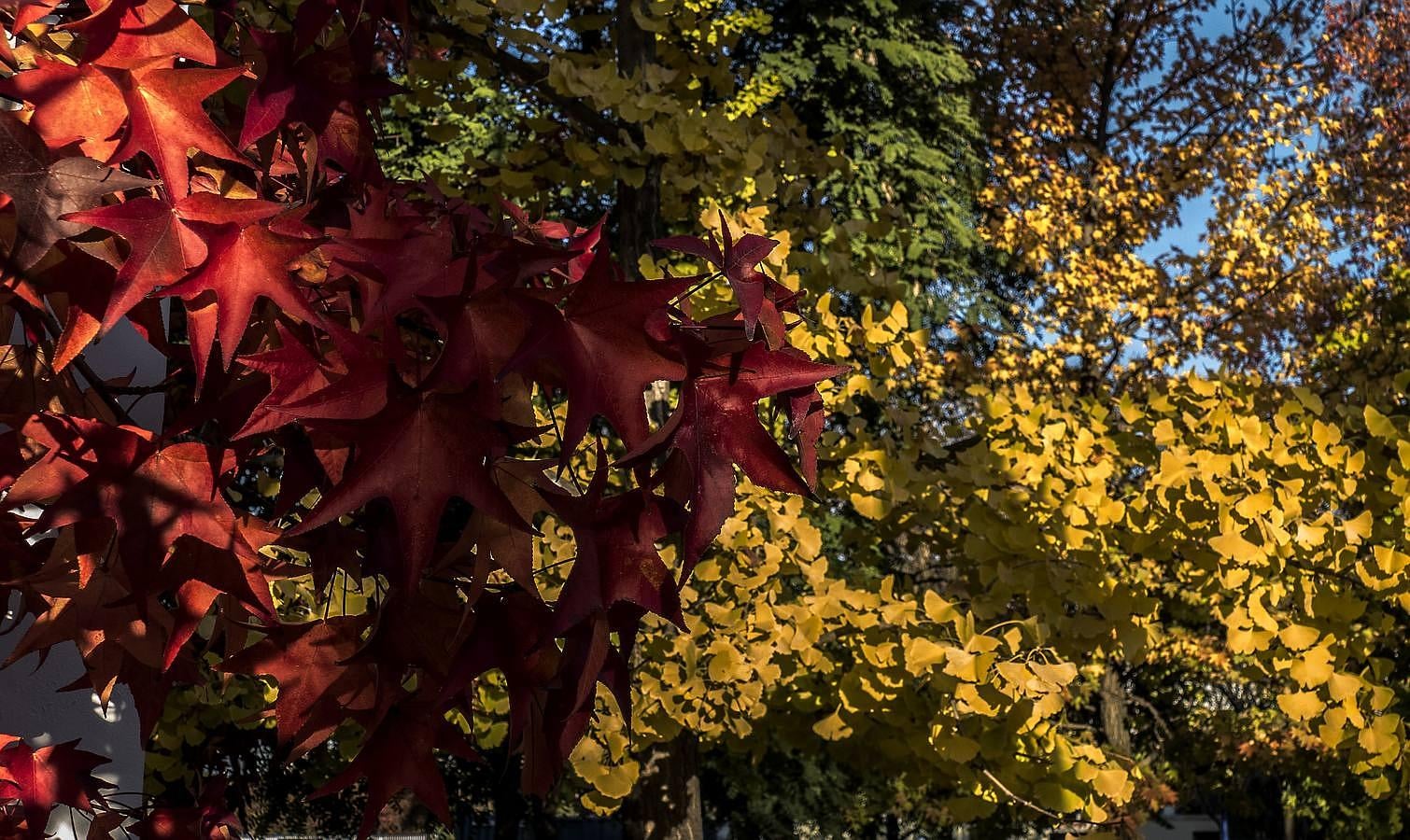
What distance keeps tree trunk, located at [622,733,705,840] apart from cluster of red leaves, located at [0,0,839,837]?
4.01 meters

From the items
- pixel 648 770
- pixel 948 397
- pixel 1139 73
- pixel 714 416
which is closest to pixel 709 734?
pixel 648 770

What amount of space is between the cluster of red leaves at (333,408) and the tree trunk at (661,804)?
13.2 feet

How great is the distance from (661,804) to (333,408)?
4.61 metres

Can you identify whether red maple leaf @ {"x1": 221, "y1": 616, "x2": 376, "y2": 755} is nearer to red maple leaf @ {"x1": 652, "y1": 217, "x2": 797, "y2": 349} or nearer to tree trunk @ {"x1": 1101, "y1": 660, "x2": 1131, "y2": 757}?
red maple leaf @ {"x1": 652, "y1": 217, "x2": 797, "y2": 349}

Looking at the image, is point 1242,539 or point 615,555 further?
point 1242,539

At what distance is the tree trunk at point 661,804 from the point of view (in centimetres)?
531

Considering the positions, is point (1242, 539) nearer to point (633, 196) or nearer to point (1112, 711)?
point (633, 196)

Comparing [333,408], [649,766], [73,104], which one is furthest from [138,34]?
[649,766]

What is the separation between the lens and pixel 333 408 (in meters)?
1.04

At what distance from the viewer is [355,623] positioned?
4.56ft

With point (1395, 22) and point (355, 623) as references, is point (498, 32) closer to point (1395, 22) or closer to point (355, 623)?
point (355, 623)

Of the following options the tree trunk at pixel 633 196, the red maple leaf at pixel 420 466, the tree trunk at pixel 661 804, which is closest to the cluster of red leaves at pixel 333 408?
the red maple leaf at pixel 420 466

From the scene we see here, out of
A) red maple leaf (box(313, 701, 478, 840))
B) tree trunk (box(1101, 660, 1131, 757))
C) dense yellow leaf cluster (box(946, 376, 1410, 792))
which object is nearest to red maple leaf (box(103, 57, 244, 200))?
red maple leaf (box(313, 701, 478, 840))

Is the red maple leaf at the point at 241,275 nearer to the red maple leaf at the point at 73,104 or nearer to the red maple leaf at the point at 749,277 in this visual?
the red maple leaf at the point at 73,104
